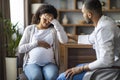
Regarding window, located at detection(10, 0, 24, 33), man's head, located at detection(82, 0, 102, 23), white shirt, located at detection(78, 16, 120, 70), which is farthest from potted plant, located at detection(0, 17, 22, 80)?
white shirt, located at detection(78, 16, 120, 70)

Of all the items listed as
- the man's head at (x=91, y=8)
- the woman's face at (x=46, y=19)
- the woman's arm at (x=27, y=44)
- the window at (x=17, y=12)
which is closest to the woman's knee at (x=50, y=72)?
the woman's arm at (x=27, y=44)

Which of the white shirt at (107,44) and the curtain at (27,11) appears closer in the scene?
the white shirt at (107,44)

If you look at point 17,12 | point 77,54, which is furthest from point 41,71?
point 17,12

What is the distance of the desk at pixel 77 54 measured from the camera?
3518 millimetres

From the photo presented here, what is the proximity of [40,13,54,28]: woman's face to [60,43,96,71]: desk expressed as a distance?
0.83 m

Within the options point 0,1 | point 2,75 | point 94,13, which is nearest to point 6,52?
point 2,75

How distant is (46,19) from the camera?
277cm

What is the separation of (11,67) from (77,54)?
3.22 ft

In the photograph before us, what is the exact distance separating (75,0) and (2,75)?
3.05 metres

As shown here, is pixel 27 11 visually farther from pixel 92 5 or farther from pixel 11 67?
pixel 92 5

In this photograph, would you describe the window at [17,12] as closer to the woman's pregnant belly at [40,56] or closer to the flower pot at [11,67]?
the flower pot at [11,67]

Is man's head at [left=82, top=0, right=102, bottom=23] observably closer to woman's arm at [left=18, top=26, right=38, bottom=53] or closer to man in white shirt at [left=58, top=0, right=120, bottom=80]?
man in white shirt at [left=58, top=0, right=120, bottom=80]

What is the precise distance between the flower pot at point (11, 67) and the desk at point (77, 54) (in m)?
0.74

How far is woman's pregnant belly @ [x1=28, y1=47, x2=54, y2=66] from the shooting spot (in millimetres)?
2686
